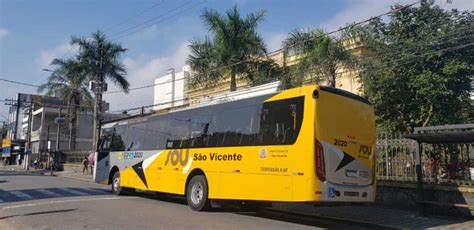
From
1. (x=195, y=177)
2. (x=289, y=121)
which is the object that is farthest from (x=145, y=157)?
(x=289, y=121)

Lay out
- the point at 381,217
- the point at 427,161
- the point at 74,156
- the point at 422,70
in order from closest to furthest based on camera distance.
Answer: the point at 381,217 → the point at 427,161 → the point at 422,70 → the point at 74,156

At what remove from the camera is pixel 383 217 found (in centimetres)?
1220

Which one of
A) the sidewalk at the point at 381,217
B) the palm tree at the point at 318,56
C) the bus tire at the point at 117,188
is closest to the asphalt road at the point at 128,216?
the sidewalk at the point at 381,217

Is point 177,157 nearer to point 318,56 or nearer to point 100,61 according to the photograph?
point 318,56

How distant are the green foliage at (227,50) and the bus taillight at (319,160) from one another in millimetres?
16051

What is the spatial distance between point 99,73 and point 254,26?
15.9 m

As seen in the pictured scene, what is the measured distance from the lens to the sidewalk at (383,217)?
11.0m

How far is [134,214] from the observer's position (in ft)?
39.3

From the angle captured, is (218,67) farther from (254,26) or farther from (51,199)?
(51,199)

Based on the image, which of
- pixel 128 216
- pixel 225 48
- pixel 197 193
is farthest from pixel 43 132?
pixel 128 216

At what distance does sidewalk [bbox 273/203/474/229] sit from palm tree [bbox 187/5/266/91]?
12.9m

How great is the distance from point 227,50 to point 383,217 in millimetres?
15781

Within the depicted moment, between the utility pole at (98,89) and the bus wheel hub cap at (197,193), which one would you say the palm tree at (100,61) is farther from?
the bus wheel hub cap at (197,193)

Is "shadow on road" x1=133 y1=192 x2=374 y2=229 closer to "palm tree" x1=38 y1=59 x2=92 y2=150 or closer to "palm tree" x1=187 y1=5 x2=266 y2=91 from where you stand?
"palm tree" x1=187 y1=5 x2=266 y2=91
